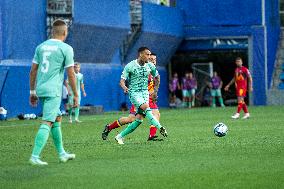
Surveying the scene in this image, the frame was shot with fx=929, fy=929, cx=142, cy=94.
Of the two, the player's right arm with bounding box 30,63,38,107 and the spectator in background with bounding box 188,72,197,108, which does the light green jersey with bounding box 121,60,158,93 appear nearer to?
the player's right arm with bounding box 30,63,38,107

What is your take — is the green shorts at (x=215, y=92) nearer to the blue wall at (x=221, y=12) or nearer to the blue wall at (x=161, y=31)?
the blue wall at (x=161, y=31)

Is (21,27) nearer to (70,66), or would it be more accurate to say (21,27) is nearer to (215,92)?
(215,92)

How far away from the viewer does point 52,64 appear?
47.9 feet

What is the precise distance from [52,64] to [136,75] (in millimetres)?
5725

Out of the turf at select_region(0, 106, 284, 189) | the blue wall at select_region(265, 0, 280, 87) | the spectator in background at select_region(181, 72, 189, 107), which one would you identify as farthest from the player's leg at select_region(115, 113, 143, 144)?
the blue wall at select_region(265, 0, 280, 87)

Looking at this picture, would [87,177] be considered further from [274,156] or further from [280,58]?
[280,58]

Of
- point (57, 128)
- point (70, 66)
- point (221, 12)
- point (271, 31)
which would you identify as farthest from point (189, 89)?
point (70, 66)

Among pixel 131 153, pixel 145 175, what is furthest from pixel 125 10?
pixel 145 175

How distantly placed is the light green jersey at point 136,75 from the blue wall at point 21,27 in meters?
19.3

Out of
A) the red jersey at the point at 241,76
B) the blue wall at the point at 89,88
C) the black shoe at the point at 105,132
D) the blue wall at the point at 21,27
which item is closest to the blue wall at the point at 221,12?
the blue wall at the point at 89,88

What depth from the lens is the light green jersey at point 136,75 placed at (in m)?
20.2

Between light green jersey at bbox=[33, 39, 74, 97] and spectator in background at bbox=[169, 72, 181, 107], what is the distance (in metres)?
41.8

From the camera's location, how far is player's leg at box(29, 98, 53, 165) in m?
14.4

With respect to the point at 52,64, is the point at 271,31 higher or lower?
lower
